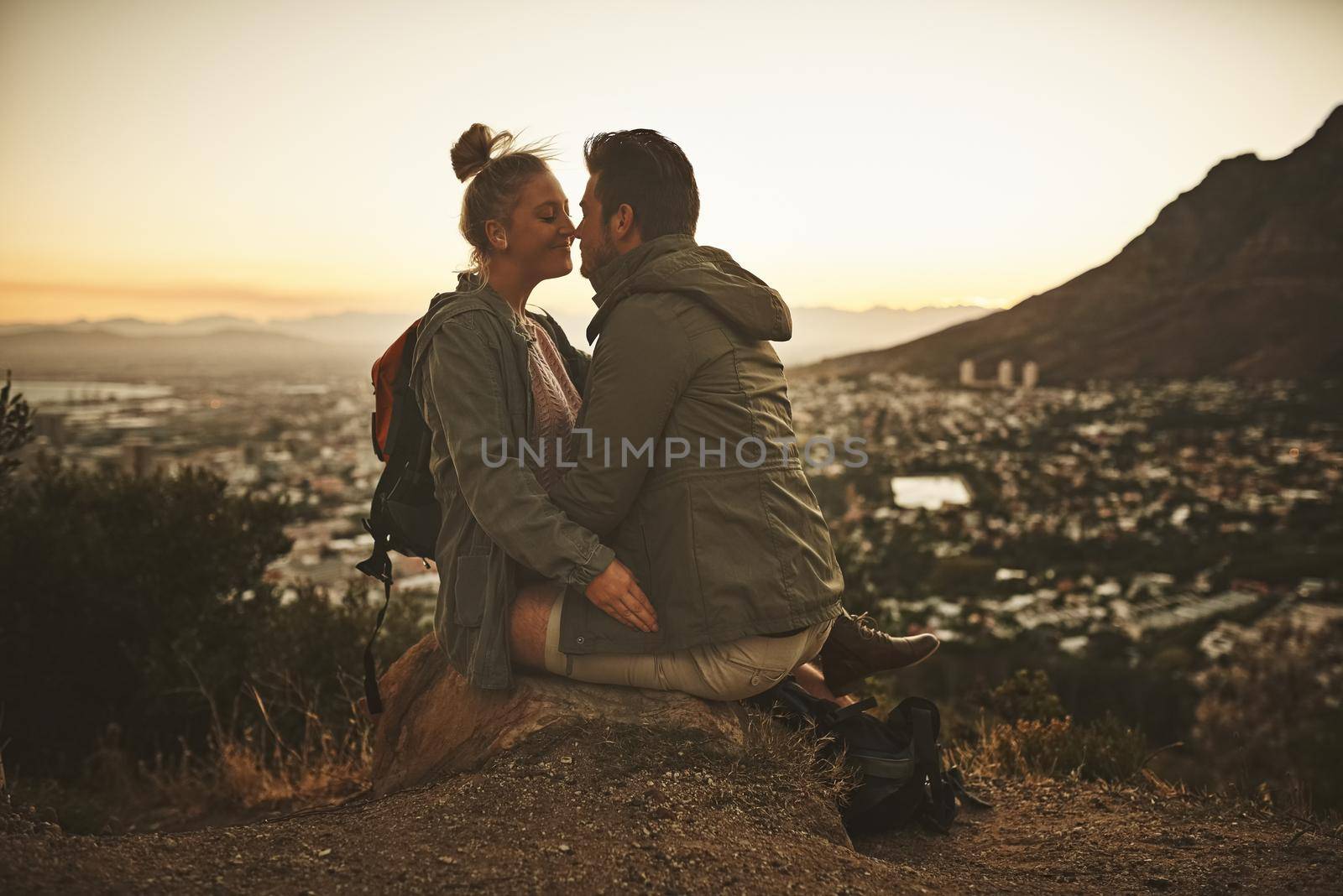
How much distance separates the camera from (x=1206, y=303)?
42.6 metres

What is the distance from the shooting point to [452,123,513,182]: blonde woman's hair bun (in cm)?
277

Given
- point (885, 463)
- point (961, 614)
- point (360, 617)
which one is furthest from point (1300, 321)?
point (360, 617)

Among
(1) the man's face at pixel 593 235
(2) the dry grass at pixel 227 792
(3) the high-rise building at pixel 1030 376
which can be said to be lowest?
(2) the dry grass at pixel 227 792

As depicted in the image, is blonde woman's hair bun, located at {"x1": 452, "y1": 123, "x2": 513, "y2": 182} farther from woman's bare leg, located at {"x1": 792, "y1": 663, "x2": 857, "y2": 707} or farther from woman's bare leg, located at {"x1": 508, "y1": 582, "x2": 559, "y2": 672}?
woman's bare leg, located at {"x1": 792, "y1": 663, "x2": 857, "y2": 707}

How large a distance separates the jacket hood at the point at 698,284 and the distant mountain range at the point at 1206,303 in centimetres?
4370

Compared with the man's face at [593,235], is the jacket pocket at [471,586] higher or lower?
lower

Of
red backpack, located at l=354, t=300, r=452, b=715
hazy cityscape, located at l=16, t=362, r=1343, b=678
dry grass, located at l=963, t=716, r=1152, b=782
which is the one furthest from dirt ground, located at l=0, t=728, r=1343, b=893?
hazy cityscape, located at l=16, t=362, r=1343, b=678

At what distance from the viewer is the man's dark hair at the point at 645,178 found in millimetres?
2643

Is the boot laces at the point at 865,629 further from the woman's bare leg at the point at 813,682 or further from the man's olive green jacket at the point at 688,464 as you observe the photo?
the man's olive green jacket at the point at 688,464

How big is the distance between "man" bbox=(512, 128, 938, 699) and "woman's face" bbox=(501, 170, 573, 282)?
0.41ft

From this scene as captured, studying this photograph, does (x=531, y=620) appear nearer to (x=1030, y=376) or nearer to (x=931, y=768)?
(x=931, y=768)

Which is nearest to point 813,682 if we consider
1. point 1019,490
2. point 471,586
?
point 471,586

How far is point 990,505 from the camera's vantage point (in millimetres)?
24750

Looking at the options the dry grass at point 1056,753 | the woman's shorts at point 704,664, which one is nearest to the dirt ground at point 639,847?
the woman's shorts at point 704,664
